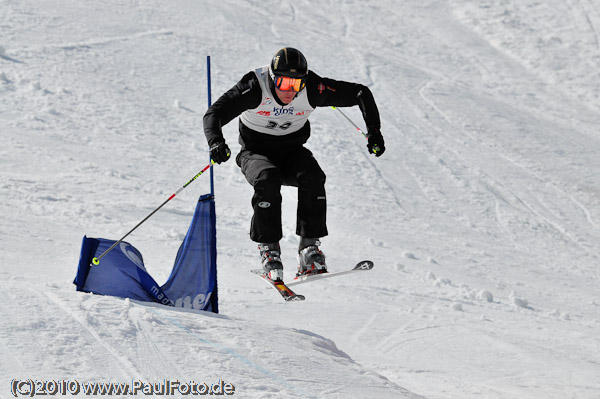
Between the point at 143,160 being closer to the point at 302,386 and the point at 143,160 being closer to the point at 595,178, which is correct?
the point at 302,386

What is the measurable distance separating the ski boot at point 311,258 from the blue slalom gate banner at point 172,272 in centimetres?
73

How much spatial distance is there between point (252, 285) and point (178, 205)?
2.57 m

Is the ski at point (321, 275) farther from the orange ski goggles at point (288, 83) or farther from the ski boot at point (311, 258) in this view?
the orange ski goggles at point (288, 83)

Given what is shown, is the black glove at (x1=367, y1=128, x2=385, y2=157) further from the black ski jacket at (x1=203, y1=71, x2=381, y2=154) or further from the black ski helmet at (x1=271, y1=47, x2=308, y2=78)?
the black ski helmet at (x1=271, y1=47, x2=308, y2=78)

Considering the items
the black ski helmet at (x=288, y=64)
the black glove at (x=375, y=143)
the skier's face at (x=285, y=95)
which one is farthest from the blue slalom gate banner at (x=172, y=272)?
the black glove at (x=375, y=143)

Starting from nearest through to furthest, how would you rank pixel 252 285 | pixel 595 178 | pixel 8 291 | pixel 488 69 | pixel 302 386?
1. pixel 302 386
2. pixel 8 291
3. pixel 252 285
4. pixel 595 178
5. pixel 488 69

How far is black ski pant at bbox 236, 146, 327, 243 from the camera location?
5.70 metres

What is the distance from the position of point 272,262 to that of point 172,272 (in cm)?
86

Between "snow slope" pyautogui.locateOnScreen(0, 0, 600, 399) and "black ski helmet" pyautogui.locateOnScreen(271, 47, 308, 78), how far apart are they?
1.88 m

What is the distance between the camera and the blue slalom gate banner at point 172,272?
551cm

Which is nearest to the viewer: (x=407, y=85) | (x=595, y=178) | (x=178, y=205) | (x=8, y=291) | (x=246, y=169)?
(x=8, y=291)

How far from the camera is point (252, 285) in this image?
803 centimetres

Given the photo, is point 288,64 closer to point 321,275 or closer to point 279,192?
point 279,192

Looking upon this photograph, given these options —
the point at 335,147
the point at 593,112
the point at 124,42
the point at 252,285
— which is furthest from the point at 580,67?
the point at 252,285
